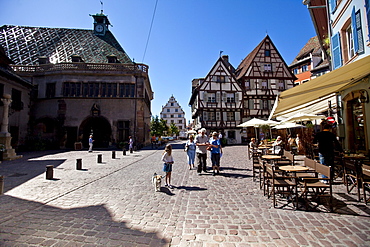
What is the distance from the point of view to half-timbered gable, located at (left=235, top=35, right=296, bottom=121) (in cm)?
2981

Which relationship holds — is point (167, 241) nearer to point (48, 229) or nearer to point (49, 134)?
point (48, 229)

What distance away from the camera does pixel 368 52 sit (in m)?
6.84

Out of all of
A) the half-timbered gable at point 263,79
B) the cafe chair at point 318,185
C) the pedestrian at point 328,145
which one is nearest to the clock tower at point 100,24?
the half-timbered gable at point 263,79

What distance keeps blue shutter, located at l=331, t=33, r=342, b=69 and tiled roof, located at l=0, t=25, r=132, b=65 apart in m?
21.5

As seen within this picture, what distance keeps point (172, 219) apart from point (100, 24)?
1308 inches

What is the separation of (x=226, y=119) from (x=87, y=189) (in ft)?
84.2

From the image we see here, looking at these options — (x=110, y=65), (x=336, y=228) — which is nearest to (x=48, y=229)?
(x=336, y=228)

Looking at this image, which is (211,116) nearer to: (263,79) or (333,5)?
(263,79)

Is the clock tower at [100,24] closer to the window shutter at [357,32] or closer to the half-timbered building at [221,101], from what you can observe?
the half-timbered building at [221,101]

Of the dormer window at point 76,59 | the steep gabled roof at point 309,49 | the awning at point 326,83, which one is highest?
the steep gabled roof at point 309,49

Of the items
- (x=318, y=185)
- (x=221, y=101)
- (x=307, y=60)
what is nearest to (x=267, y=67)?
(x=307, y=60)

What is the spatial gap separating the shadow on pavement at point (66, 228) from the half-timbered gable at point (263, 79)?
2838cm

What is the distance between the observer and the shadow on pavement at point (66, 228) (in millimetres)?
2871

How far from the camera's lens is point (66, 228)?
3.30 m
